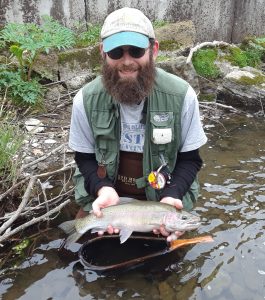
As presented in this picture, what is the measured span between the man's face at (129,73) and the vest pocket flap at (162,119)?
20 cm

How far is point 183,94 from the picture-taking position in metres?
3.89

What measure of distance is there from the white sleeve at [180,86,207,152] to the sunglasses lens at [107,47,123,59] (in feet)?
2.38

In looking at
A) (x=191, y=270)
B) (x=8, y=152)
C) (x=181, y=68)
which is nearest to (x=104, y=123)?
(x=8, y=152)

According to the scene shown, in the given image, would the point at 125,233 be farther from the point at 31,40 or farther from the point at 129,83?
the point at 31,40

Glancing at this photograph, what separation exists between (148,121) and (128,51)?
0.66 metres

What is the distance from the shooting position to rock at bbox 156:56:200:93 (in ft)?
26.5

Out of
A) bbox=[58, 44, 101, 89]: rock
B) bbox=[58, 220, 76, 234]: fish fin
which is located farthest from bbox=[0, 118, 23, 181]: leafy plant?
bbox=[58, 44, 101, 89]: rock

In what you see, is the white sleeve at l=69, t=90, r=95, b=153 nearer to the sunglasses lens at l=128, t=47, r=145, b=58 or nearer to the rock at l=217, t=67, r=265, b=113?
the sunglasses lens at l=128, t=47, r=145, b=58

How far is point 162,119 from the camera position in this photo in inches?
153

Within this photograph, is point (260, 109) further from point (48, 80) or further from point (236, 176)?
point (48, 80)

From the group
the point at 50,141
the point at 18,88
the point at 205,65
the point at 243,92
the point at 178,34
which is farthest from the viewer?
the point at 205,65

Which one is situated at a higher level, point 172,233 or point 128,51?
point 128,51

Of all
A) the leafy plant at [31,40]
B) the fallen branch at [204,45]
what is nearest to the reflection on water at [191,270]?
the leafy plant at [31,40]

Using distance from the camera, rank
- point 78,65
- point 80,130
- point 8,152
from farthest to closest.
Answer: point 78,65 < point 8,152 < point 80,130
